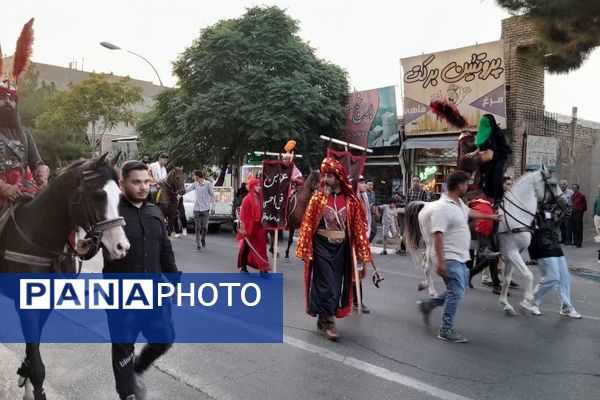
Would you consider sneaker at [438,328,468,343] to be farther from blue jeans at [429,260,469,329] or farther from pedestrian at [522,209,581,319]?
pedestrian at [522,209,581,319]

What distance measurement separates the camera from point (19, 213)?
4.06 meters

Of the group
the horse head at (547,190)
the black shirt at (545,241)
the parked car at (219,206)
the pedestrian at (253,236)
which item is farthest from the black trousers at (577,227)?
the parked car at (219,206)

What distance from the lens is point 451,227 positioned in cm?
582

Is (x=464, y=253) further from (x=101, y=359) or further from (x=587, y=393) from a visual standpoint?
(x=101, y=359)

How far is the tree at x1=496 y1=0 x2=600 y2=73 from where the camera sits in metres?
6.47

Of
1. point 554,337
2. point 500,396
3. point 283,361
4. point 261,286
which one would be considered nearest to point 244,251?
point 261,286

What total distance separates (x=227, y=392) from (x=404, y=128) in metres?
16.9

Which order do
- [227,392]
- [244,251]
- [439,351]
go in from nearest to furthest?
[227,392], [439,351], [244,251]

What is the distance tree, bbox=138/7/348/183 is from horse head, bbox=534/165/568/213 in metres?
13.4

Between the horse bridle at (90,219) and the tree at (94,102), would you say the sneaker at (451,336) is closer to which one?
→ the horse bridle at (90,219)

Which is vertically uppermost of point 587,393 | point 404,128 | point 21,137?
point 404,128

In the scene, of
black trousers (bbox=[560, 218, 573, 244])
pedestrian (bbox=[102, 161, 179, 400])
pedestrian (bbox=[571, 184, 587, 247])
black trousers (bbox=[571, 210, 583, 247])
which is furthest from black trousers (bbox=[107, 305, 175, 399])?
black trousers (bbox=[560, 218, 573, 244])

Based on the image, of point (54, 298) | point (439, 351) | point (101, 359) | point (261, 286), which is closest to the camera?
point (54, 298)

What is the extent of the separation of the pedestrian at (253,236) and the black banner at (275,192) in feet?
0.41
